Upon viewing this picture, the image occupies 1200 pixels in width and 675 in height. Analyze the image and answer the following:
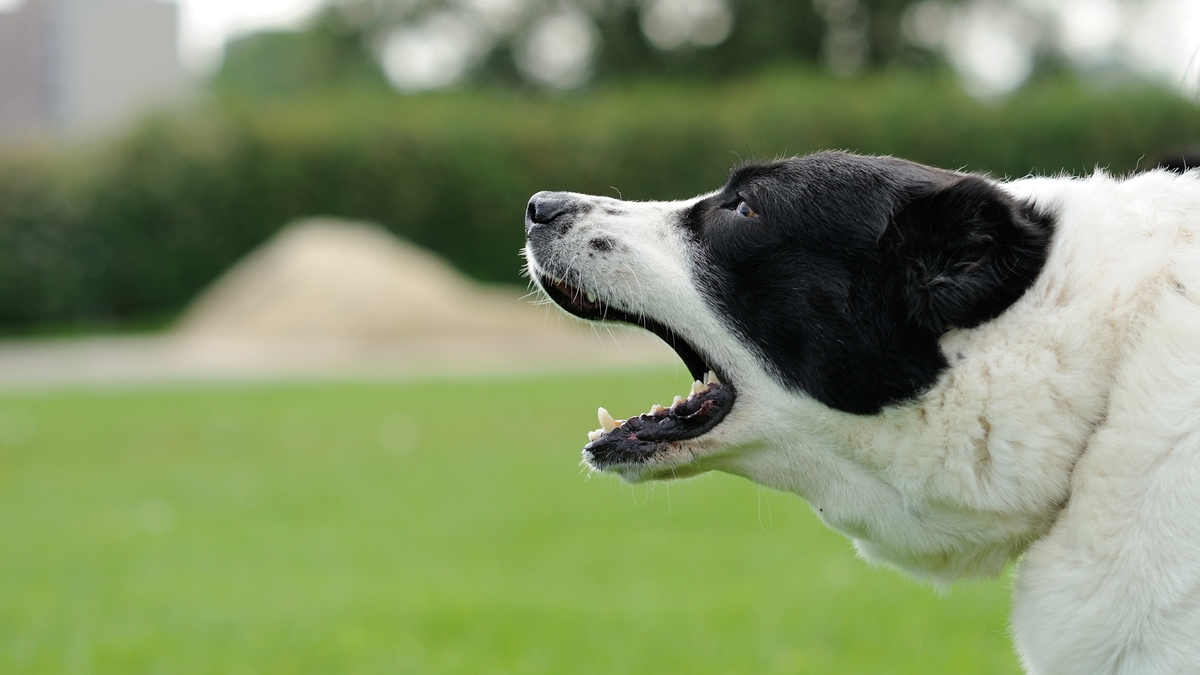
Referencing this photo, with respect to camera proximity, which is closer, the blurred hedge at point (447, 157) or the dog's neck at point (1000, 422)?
the dog's neck at point (1000, 422)

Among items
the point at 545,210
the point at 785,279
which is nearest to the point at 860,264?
the point at 785,279

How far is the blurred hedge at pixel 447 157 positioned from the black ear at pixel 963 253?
64.1 ft

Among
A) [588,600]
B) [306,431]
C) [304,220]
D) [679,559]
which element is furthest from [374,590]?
[304,220]

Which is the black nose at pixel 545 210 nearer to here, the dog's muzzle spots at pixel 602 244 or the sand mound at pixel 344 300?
the dog's muzzle spots at pixel 602 244

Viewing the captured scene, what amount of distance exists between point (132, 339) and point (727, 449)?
19.2m

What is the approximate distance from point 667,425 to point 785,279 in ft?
1.54

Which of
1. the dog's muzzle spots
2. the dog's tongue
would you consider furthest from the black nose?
the dog's tongue

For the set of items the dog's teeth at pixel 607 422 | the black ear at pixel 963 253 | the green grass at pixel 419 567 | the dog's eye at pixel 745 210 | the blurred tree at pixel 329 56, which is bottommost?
the blurred tree at pixel 329 56

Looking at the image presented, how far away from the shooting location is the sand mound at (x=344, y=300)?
60.8 ft

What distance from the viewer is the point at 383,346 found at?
18.5 m

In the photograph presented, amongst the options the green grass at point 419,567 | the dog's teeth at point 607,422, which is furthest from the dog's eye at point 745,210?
the green grass at point 419,567

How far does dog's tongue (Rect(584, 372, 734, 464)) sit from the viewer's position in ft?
9.27

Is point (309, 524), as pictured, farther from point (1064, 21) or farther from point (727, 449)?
point (1064, 21)

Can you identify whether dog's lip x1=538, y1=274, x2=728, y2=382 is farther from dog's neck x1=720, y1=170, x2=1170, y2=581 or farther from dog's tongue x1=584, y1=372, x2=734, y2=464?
dog's neck x1=720, y1=170, x2=1170, y2=581
